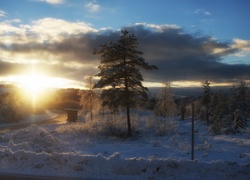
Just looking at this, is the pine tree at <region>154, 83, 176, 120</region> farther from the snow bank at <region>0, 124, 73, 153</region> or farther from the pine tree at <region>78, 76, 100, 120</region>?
the snow bank at <region>0, 124, 73, 153</region>

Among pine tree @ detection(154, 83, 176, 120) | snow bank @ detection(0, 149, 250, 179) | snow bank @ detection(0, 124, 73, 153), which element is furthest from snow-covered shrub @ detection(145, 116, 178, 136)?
snow bank @ detection(0, 149, 250, 179)

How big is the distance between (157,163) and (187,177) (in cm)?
110

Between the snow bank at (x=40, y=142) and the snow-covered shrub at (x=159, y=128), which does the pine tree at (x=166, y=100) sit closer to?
the snow-covered shrub at (x=159, y=128)

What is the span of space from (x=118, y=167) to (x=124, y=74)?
21.8 m

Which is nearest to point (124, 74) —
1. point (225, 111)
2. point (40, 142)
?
point (40, 142)

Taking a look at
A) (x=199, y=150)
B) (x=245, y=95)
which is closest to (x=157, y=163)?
(x=199, y=150)

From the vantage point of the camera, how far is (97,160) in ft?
35.1

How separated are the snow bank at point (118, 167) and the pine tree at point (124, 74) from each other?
66.6 feet

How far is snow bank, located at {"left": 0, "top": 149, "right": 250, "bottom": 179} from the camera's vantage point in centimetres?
951

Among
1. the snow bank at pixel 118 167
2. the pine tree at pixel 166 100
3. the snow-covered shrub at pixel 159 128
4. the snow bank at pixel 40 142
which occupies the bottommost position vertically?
the snow-covered shrub at pixel 159 128

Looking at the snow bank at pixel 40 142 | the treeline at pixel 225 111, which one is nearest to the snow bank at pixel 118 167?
the snow bank at pixel 40 142

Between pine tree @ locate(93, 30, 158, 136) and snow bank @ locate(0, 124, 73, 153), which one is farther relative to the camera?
pine tree @ locate(93, 30, 158, 136)

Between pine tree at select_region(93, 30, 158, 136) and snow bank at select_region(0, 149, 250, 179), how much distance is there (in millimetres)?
20299

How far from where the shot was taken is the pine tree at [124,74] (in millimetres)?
31516
